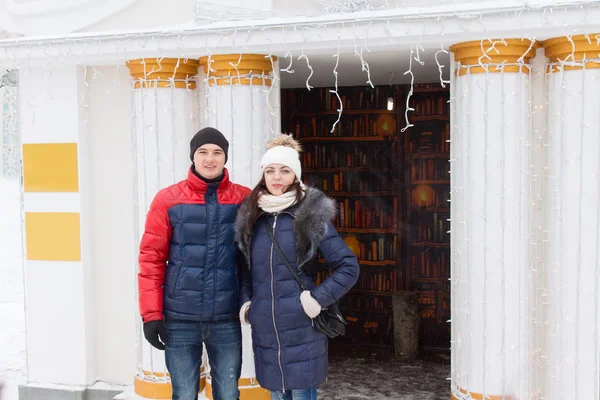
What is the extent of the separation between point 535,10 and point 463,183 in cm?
103

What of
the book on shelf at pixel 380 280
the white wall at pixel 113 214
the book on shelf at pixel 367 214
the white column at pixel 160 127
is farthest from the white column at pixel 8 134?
the white column at pixel 160 127

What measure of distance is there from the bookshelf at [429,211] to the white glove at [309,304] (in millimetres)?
3926

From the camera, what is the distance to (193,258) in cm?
310

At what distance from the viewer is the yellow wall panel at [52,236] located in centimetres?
461

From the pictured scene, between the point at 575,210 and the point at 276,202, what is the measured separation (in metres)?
1.78

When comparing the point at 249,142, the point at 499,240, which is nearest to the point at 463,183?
the point at 499,240

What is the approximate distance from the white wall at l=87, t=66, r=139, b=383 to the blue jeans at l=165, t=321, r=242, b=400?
141cm

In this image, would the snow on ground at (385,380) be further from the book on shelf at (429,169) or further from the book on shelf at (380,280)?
the book on shelf at (429,169)

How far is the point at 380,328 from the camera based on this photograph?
22.6 ft

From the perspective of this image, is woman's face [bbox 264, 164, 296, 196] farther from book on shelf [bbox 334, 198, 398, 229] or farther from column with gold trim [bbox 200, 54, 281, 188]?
book on shelf [bbox 334, 198, 398, 229]

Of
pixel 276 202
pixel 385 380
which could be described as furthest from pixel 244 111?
pixel 385 380

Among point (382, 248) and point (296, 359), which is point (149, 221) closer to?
point (296, 359)

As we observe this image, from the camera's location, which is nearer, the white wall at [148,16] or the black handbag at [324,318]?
the black handbag at [324,318]

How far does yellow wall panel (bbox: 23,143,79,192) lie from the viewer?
459 centimetres
